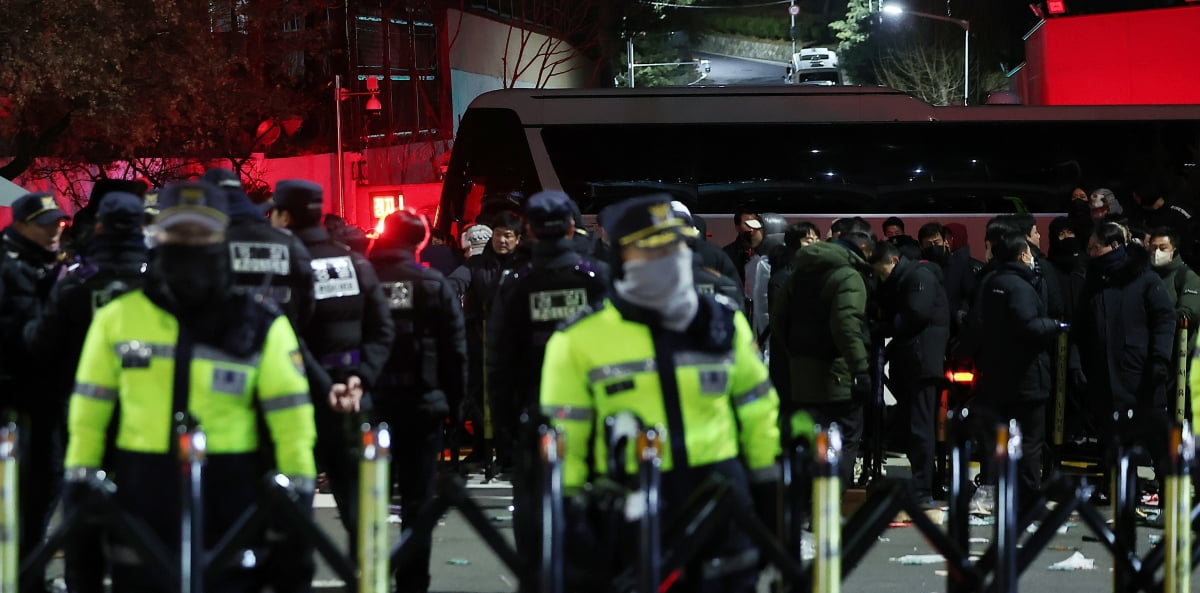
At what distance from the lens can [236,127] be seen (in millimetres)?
37219

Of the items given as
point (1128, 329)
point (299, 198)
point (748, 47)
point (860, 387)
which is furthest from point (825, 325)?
point (748, 47)

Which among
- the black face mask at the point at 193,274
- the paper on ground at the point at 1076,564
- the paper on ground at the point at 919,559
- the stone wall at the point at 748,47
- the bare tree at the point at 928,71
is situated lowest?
the paper on ground at the point at 1076,564

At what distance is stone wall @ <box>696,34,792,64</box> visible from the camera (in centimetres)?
7478

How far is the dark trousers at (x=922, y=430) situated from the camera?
11.2 metres

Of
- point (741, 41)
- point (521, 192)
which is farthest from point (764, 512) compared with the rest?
point (741, 41)

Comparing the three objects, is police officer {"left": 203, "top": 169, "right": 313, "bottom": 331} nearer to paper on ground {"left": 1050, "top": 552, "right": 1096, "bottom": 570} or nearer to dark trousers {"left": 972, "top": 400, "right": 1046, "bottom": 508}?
paper on ground {"left": 1050, "top": 552, "right": 1096, "bottom": 570}

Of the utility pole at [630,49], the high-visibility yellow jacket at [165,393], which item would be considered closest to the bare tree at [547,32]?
the utility pole at [630,49]

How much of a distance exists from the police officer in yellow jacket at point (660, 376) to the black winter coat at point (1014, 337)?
5343 millimetres

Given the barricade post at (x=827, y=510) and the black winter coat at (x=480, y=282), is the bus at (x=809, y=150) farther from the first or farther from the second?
the barricade post at (x=827, y=510)

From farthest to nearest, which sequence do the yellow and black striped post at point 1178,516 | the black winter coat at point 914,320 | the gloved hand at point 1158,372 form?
1. the black winter coat at point 914,320
2. the gloved hand at point 1158,372
3. the yellow and black striped post at point 1178,516

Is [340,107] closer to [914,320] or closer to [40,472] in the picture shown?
[914,320]

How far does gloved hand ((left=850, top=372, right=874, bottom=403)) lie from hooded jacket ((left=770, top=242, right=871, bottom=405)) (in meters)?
0.03

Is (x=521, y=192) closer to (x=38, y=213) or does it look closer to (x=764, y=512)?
(x=38, y=213)

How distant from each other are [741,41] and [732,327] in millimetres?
73643
